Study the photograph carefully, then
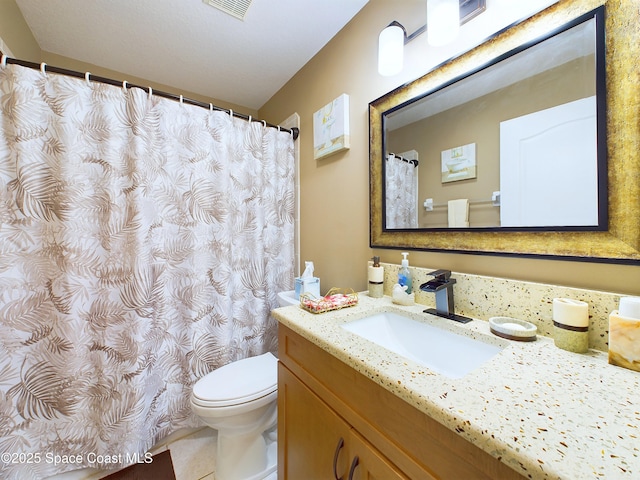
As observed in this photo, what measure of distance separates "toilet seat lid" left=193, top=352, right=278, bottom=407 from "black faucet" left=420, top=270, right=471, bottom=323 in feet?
2.79

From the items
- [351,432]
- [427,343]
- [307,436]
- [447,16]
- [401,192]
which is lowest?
[307,436]

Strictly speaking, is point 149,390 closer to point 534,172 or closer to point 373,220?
point 373,220

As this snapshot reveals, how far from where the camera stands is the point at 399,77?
1.14m

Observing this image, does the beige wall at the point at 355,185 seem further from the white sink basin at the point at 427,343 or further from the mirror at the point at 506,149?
the white sink basin at the point at 427,343

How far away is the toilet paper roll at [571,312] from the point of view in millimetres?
603

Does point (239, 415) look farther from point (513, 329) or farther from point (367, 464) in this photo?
point (513, 329)

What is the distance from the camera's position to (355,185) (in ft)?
4.57

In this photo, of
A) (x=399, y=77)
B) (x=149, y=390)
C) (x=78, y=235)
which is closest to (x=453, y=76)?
(x=399, y=77)

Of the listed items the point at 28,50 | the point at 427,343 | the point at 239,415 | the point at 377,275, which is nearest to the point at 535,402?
the point at 427,343

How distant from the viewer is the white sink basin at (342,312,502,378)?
736mm

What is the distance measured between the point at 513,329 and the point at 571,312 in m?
0.14

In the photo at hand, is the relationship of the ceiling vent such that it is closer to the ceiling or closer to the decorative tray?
the ceiling

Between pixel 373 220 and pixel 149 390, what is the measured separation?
5.04 feet

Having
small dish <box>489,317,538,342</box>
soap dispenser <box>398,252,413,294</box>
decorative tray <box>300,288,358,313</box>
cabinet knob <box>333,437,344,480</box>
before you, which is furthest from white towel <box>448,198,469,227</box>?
cabinet knob <box>333,437,344,480</box>
